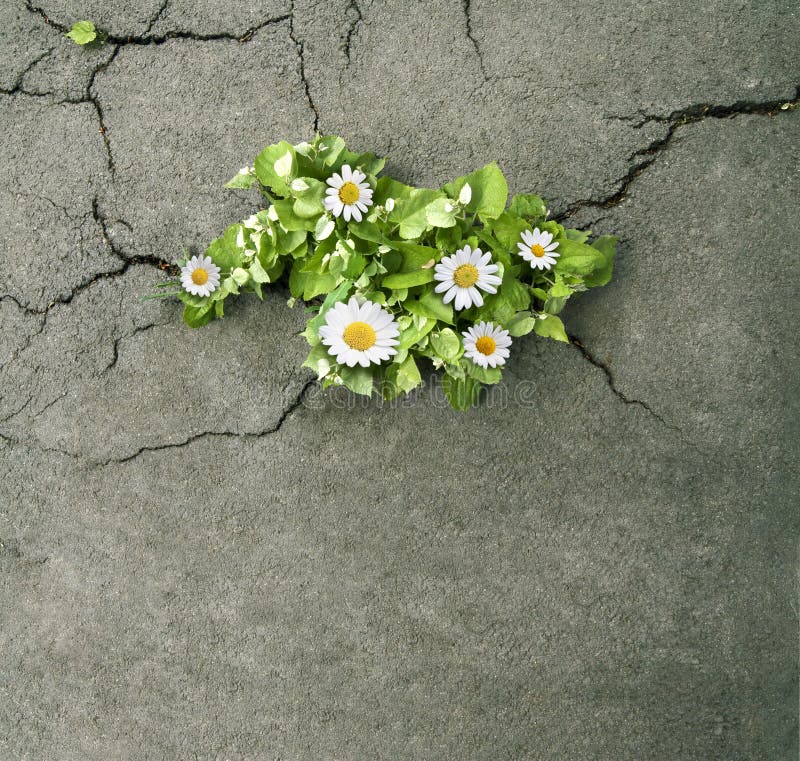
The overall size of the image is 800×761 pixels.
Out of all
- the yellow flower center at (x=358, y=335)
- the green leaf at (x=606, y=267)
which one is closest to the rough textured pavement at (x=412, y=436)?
the green leaf at (x=606, y=267)

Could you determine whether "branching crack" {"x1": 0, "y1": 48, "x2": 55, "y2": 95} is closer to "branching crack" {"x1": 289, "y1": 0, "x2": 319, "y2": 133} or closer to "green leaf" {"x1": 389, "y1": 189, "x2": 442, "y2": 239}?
"branching crack" {"x1": 289, "y1": 0, "x2": 319, "y2": 133}

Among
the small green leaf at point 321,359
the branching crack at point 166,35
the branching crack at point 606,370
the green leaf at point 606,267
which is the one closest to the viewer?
the small green leaf at point 321,359

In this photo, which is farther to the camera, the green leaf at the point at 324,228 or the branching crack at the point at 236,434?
the branching crack at the point at 236,434

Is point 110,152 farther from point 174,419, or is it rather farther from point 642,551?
point 642,551

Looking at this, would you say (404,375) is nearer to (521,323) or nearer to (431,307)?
(431,307)

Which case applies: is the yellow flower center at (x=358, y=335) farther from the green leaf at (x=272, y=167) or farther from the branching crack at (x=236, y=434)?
the green leaf at (x=272, y=167)
